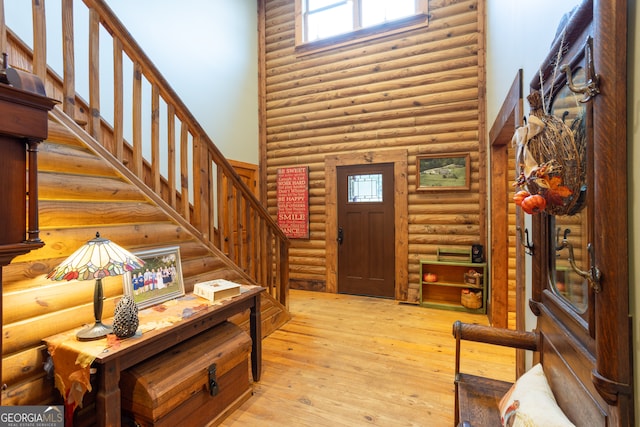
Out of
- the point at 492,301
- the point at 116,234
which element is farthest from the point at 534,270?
the point at 116,234

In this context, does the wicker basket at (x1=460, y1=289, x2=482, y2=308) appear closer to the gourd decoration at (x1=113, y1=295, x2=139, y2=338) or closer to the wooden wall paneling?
the wooden wall paneling

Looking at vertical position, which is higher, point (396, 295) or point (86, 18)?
point (86, 18)

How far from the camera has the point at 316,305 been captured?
4.30 meters

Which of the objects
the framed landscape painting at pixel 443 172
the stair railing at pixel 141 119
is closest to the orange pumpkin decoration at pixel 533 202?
the stair railing at pixel 141 119

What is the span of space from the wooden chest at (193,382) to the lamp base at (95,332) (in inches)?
9.4

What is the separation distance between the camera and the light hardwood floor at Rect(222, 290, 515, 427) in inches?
79.4

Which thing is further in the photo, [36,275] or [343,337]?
[343,337]

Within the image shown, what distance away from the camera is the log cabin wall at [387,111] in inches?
160

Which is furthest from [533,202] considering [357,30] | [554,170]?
[357,30]

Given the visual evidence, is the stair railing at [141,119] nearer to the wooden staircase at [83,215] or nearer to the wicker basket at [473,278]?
the wooden staircase at [83,215]

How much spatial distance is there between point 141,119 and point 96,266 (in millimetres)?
1815

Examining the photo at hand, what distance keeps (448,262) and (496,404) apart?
2712 mm

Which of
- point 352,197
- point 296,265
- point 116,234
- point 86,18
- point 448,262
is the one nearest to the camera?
point 116,234

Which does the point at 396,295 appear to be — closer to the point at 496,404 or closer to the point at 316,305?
the point at 316,305
